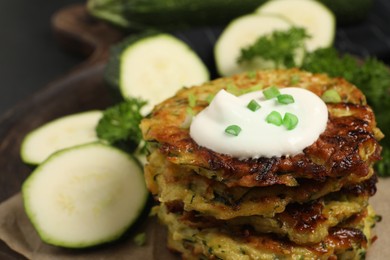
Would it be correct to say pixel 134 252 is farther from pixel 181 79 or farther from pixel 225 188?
pixel 181 79

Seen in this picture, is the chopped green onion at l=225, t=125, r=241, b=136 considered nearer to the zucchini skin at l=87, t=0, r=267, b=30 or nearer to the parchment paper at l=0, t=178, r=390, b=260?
the parchment paper at l=0, t=178, r=390, b=260

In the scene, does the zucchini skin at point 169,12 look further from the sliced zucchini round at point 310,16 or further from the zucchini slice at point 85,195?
the zucchini slice at point 85,195

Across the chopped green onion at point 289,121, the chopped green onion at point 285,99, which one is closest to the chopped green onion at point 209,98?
the chopped green onion at point 285,99

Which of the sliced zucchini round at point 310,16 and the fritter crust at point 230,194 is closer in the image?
the fritter crust at point 230,194

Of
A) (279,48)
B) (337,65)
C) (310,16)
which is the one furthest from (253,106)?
(310,16)

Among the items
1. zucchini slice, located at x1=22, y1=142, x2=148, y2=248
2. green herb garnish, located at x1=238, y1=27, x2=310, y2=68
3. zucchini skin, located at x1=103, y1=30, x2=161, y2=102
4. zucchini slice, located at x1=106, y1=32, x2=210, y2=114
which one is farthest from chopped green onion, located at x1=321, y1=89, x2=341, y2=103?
zucchini skin, located at x1=103, y1=30, x2=161, y2=102

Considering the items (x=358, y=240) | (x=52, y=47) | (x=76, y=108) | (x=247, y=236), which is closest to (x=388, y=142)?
(x=358, y=240)

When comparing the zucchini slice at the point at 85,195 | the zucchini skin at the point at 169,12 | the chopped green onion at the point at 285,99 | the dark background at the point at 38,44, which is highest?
the chopped green onion at the point at 285,99
